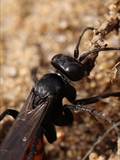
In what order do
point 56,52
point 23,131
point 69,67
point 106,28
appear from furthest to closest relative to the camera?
point 56,52, point 69,67, point 106,28, point 23,131

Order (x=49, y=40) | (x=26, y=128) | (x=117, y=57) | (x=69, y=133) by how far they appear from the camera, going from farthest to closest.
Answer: (x=49, y=40) < (x=69, y=133) < (x=117, y=57) < (x=26, y=128)

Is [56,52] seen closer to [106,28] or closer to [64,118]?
[64,118]

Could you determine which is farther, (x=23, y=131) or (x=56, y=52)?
(x=56, y=52)

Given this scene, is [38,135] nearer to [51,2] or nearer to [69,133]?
[69,133]

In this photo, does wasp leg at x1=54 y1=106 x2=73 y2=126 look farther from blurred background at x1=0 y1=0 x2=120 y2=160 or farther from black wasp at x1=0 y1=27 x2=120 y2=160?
blurred background at x1=0 y1=0 x2=120 y2=160

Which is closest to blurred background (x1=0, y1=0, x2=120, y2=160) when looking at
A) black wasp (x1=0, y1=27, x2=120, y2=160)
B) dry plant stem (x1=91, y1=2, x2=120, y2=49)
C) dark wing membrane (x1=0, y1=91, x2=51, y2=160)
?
dry plant stem (x1=91, y1=2, x2=120, y2=49)

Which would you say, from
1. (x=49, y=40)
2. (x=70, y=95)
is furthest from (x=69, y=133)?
(x=49, y=40)

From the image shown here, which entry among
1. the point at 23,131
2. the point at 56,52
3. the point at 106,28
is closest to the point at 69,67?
the point at 106,28
